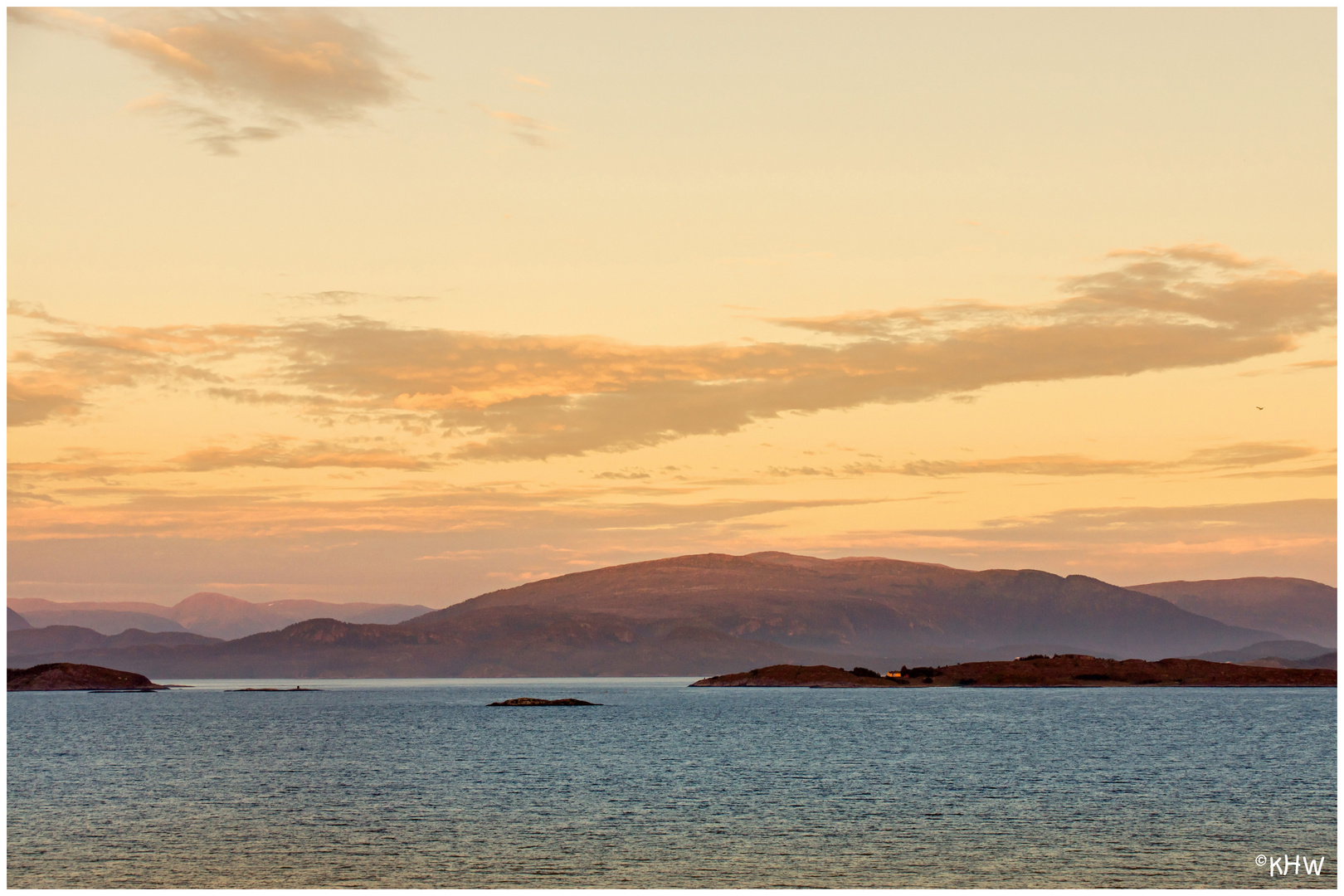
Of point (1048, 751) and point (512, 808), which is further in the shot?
point (1048, 751)

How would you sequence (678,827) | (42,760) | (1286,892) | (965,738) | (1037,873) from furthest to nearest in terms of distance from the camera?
(965,738), (42,760), (678,827), (1037,873), (1286,892)

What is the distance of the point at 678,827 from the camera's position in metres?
82.8

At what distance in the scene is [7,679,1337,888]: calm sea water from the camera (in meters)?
68.2

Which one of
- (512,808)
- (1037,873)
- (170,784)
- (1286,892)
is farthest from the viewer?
(170,784)

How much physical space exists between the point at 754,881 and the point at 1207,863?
25.5 metres

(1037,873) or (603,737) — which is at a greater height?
(1037,873)

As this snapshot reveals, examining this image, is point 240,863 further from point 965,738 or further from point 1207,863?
point 965,738

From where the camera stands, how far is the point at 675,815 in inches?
3511

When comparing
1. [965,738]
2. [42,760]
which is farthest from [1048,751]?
[42,760]

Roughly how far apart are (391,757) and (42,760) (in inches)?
1471

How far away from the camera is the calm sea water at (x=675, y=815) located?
6825 cm

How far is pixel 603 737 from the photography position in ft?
577

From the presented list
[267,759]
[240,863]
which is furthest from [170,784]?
[240,863]

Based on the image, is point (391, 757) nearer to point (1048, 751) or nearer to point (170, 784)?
point (170, 784)
